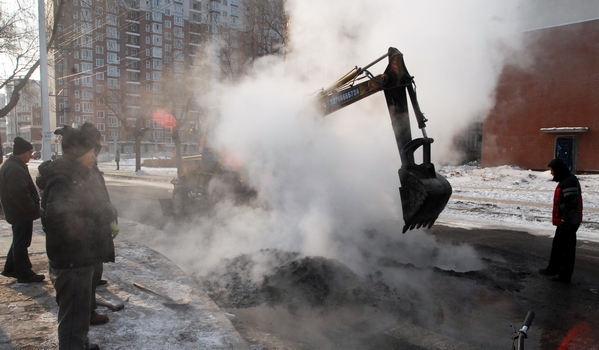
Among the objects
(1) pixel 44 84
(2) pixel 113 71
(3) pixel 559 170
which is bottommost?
(3) pixel 559 170

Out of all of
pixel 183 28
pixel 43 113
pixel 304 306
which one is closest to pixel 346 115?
pixel 304 306

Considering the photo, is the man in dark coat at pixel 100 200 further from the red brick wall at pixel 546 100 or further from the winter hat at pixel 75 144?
the red brick wall at pixel 546 100

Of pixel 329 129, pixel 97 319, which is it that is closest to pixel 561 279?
pixel 329 129

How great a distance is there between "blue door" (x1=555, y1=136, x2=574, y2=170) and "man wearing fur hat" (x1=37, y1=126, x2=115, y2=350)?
22.7 meters

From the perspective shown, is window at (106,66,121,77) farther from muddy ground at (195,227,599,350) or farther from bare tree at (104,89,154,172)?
muddy ground at (195,227,599,350)

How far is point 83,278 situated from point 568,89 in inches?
899

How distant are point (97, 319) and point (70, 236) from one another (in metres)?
1.27

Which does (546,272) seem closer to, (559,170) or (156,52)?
(559,170)

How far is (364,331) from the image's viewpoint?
12.6 feet

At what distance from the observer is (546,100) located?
20.6 meters

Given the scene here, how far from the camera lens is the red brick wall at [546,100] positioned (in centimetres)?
1881

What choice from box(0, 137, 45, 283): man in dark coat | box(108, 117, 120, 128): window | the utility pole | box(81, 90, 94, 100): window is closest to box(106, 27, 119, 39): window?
box(81, 90, 94, 100): window

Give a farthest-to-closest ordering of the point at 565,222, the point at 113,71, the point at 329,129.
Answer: the point at 113,71 < the point at 329,129 < the point at 565,222

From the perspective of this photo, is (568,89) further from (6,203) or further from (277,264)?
(6,203)
